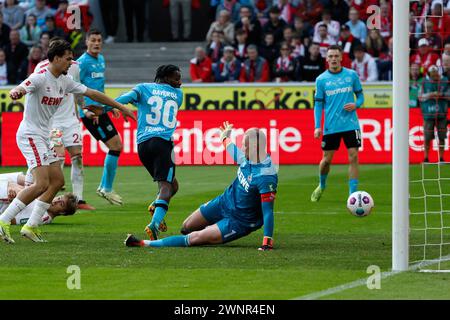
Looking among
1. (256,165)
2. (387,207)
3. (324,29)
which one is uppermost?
(324,29)

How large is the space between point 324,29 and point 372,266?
18.0 metres

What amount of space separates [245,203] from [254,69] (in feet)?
53.4

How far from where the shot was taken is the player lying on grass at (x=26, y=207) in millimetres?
13969

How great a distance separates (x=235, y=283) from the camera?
9.39 metres

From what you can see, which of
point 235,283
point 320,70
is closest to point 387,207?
point 235,283

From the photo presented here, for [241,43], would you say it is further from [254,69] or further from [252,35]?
[254,69]

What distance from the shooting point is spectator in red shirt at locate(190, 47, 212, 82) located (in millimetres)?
28141

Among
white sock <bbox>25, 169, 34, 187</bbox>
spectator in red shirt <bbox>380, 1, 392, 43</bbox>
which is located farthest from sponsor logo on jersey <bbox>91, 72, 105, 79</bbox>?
spectator in red shirt <bbox>380, 1, 392, 43</bbox>

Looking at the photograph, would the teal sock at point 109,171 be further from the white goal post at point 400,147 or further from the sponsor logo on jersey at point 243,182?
the white goal post at point 400,147

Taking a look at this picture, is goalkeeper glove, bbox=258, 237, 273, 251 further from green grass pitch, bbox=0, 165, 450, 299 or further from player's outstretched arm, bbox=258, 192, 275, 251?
green grass pitch, bbox=0, 165, 450, 299

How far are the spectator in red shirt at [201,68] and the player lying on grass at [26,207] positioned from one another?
1415 cm

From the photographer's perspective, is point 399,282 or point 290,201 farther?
point 290,201
